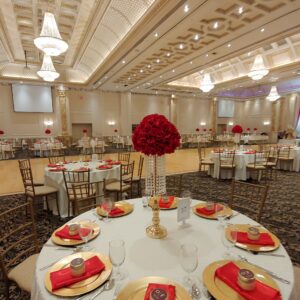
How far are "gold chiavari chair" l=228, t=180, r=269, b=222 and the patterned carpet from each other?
243mm

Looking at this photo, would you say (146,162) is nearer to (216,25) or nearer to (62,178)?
(62,178)

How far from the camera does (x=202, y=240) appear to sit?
1461 mm

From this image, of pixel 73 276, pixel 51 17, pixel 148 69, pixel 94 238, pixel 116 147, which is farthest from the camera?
pixel 116 147

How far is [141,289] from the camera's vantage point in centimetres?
100

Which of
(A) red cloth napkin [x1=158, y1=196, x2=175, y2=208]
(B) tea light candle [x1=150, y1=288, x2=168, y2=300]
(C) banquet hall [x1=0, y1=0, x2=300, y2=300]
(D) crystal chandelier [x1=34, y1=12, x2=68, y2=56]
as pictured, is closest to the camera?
(B) tea light candle [x1=150, y1=288, x2=168, y2=300]

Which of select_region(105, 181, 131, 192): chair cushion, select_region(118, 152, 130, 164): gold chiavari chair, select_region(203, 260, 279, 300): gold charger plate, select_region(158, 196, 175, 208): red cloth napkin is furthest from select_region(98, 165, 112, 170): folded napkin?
select_region(203, 260, 279, 300): gold charger plate

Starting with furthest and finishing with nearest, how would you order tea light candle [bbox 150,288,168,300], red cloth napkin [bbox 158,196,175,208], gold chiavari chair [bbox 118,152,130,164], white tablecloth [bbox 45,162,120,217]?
gold chiavari chair [bbox 118,152,130,164], white tablecloth [bbox 45,162,120,217], red cloth napkin [bbox 158,196,175,208], tea light candle [bbox 150,288,168,300]

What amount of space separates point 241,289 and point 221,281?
10cm

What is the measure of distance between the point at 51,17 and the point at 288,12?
5.86 m

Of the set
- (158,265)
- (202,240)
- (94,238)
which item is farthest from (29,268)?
(202,240)

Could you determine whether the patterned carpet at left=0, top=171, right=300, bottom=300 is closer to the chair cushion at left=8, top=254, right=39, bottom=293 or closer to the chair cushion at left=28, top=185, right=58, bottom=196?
the chair cushion at left=28, top=185, right=58, bottom=196

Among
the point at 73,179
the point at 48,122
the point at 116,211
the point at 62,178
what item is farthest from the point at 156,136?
the point at 48,122

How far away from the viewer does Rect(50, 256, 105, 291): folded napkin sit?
1.03 metres

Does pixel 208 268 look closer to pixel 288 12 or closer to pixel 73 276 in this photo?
pixel 73 276
